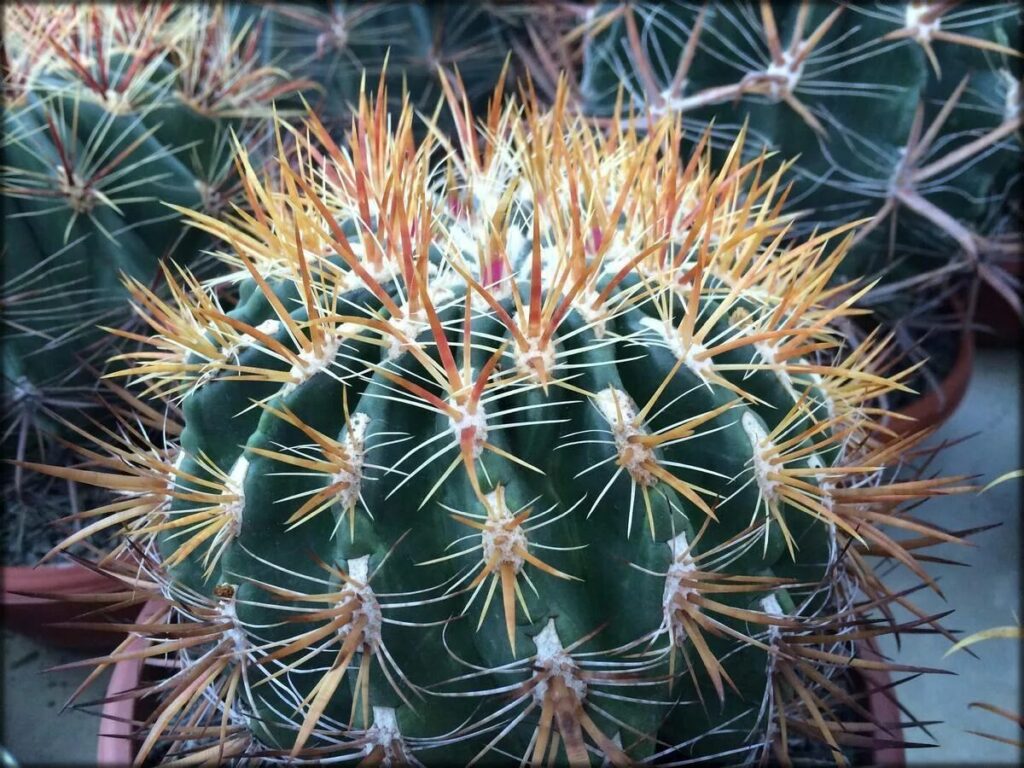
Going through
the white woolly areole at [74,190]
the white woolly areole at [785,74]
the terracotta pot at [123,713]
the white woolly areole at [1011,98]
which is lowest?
the terracotta pot at [123,713]

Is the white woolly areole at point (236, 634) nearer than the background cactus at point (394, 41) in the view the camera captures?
Yes

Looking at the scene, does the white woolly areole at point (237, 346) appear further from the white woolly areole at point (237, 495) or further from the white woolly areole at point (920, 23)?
the white woolly areole at point (920, 23)

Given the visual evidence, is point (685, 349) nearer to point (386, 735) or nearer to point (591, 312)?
point (591, 312)

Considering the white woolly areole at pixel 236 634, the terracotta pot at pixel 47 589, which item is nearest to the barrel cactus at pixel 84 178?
the terracotta pot at pixel 47 589

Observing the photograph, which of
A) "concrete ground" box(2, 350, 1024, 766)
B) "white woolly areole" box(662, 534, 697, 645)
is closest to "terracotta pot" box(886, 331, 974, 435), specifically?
"concrete ground" box(2, 350, 1024, 766)

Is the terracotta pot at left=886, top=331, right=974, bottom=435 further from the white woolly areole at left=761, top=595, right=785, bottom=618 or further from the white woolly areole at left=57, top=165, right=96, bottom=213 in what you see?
the white woolly areole at left=57, top=165, right=96, bottom=213

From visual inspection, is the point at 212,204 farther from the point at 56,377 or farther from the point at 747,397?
the point at 747,397
